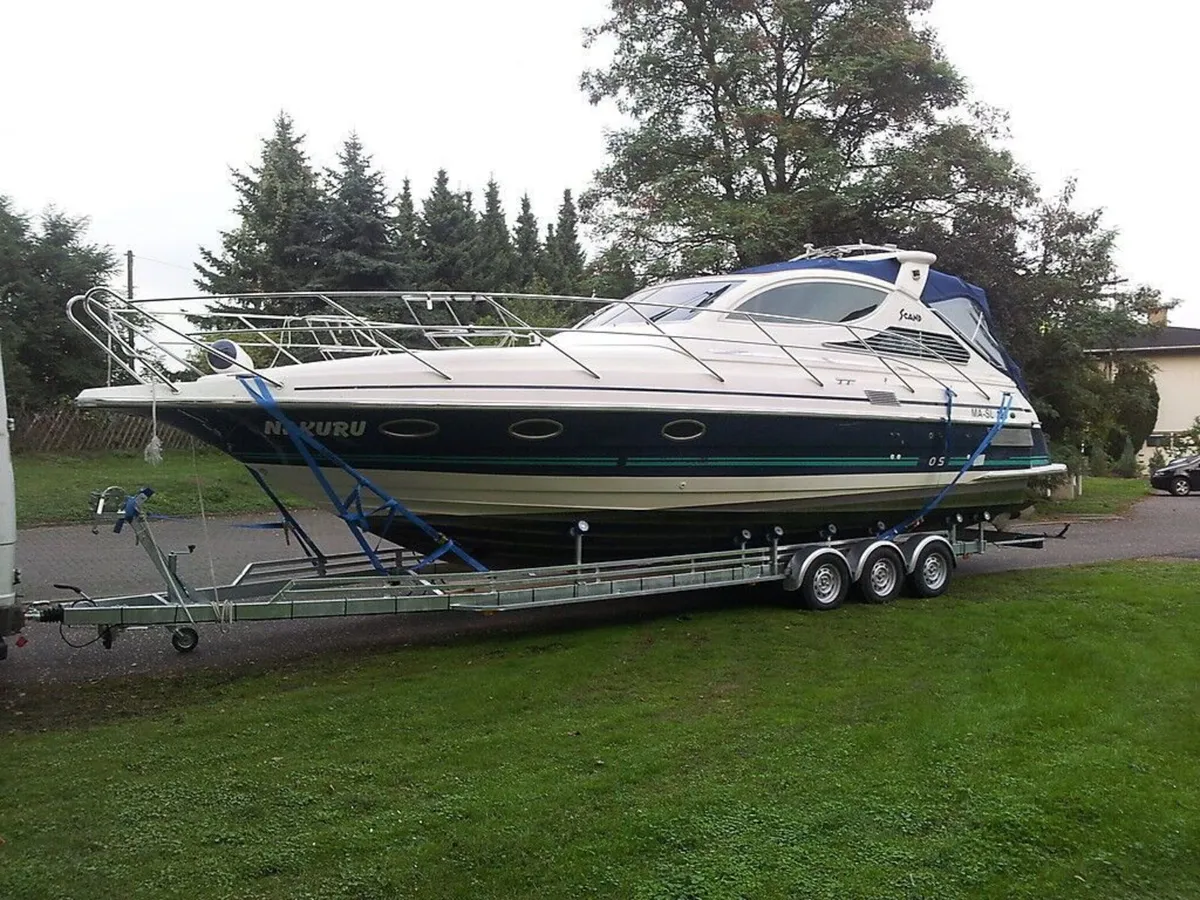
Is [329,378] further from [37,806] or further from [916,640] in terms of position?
[916,640]

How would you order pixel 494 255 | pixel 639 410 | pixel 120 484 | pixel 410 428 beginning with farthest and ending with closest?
pixel 494 255
pixel 120 484
pixel 639 410
pixel 410 428

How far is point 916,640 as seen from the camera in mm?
7715

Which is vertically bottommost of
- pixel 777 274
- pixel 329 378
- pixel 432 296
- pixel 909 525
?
pixel 909 525

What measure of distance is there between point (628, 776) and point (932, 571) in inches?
239

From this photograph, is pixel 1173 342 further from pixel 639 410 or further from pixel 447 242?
pixel 639 410

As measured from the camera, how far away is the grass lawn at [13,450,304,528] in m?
15.8

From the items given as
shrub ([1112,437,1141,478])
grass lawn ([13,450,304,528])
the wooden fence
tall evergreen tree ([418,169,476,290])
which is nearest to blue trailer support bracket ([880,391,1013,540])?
grass lawn ([13,450,304,528])

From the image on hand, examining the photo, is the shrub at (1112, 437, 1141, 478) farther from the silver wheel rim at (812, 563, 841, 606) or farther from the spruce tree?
the silver wheel rim at (812, 563, 841, 606)

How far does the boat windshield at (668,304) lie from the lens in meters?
8.98

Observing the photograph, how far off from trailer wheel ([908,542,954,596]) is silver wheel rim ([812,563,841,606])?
1.10 m

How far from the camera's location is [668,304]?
9.09 m

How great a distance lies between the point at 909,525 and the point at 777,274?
2.90m

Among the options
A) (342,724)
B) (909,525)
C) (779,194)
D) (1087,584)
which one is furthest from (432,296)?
(779,194)

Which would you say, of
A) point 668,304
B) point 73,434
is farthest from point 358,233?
point 668,304
